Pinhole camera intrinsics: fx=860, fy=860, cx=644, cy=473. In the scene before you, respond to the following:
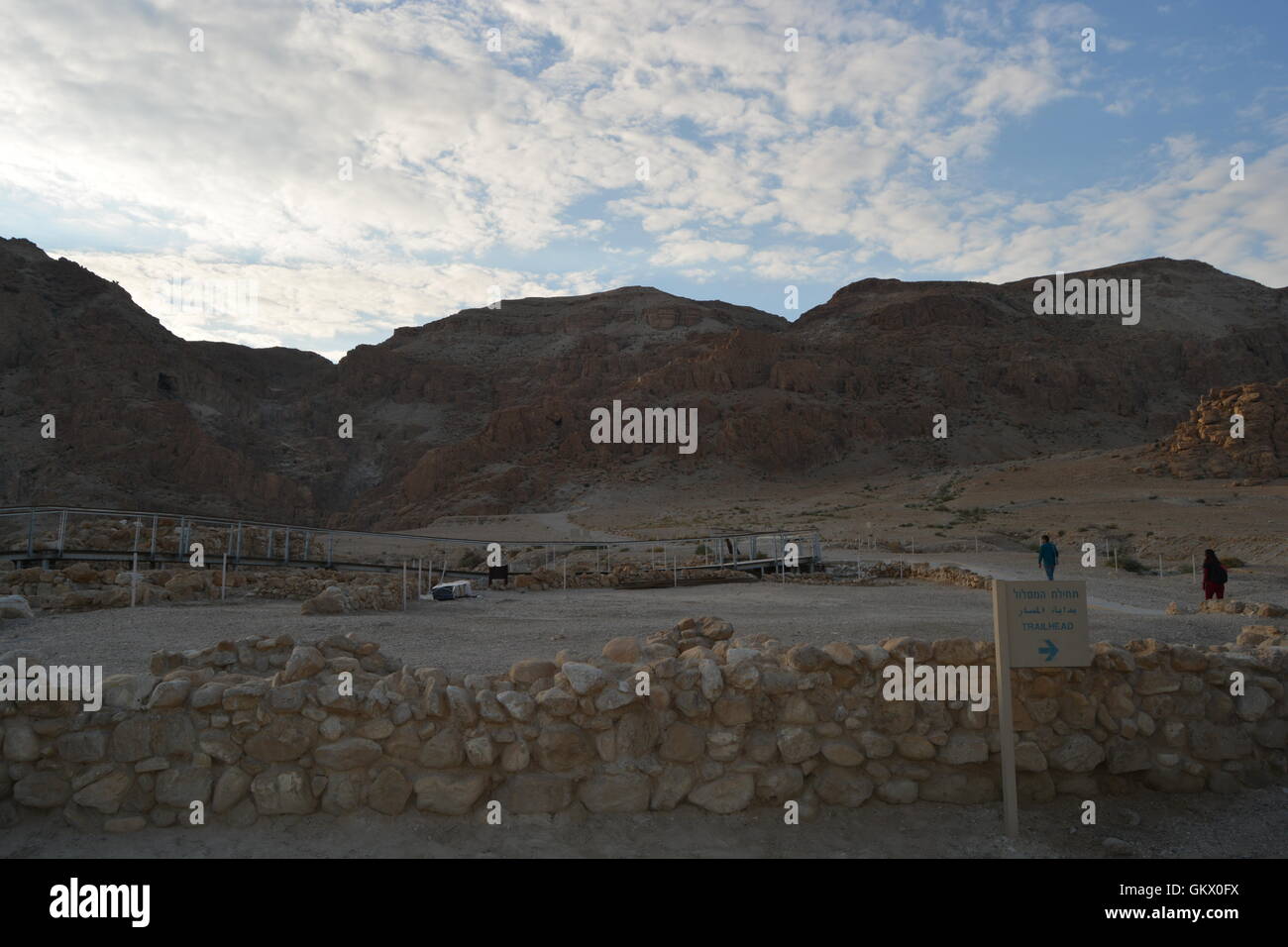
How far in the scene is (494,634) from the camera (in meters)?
10.9

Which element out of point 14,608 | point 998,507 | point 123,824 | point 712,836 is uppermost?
point 998,507

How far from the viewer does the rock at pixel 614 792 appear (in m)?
5.54

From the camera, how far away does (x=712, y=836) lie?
17.8 ft

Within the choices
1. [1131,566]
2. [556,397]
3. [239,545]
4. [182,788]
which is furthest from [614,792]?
[556,397]

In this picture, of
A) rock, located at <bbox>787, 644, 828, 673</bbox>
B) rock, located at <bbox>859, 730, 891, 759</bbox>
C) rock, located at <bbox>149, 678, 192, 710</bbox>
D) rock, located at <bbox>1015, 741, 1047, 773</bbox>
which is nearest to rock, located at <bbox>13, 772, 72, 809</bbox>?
rock, located at <bbox>149, 678, 192, 710</bbox>

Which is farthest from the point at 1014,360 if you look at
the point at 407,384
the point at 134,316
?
the point at 134,316

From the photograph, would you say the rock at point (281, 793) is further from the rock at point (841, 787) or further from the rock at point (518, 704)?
the rock at point (841, 787)

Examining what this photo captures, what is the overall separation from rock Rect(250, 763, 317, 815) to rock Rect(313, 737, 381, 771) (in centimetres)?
18

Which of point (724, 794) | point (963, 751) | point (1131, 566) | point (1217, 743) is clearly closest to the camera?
point (724, 794)

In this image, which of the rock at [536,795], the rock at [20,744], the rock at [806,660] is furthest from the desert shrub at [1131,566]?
the rock at [20,744]

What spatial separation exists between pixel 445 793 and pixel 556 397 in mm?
89564

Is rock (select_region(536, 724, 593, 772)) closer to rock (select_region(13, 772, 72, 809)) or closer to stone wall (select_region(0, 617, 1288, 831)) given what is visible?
stone wall (select_region(0, 617, 1288, 831))

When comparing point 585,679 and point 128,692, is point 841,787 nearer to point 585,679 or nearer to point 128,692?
point 585,679
